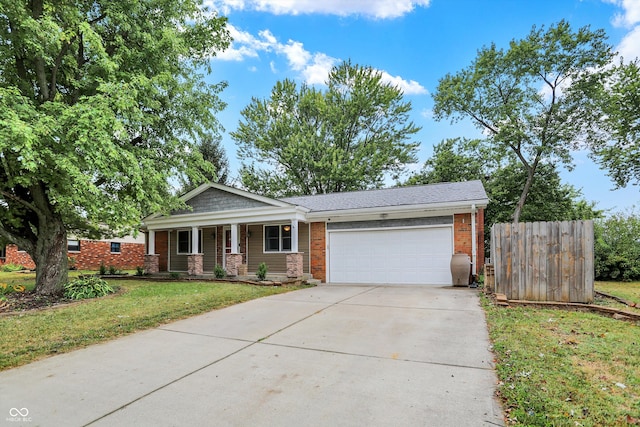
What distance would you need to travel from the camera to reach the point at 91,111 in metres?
7.43

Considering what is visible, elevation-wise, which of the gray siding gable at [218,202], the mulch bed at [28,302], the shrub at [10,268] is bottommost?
the shrub at [10,268]

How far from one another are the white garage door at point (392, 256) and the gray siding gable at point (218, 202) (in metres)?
3.59

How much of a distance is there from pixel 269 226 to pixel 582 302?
10.9m

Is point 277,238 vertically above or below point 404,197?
below

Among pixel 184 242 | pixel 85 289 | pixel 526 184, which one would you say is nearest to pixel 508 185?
pixel 526 184

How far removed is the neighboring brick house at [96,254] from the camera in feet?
69.7

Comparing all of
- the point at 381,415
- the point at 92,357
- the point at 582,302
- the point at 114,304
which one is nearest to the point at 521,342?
the point at 381,415

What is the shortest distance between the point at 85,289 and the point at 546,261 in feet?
36.9

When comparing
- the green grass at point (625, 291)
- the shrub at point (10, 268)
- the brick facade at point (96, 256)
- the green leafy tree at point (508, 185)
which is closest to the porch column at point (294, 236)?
the green grass at point (625, 291)

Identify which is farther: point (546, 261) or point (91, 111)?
point (91, 111)

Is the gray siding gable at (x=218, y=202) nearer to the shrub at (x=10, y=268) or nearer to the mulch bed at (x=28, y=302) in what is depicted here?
the mulch bed at (x=28, y=302)

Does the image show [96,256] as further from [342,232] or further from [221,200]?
[342,232]

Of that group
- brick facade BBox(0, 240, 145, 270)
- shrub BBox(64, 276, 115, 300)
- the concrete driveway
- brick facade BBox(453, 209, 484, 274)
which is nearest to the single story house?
brick facade BBox(453, 209, 484, 274)

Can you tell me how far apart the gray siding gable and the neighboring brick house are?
26.1ft
